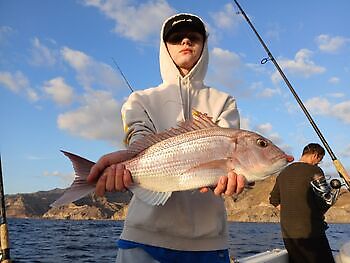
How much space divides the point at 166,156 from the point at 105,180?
519mm

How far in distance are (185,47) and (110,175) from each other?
1.57 meters

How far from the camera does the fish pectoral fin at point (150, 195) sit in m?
2.80

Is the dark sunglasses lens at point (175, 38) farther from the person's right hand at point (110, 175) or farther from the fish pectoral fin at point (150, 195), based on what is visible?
the fish pectoral fin at point (150, 195)

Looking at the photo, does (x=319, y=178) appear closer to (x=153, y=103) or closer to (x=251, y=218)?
(x=153, y=103)

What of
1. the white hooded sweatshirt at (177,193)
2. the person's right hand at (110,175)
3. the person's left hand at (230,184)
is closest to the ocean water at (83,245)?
the white hooded sweatshirt at (177,193)

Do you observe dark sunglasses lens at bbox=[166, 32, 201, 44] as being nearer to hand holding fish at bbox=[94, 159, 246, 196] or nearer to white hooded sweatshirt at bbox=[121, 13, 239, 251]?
white hooded sweatshirt at bbox=[121, 13, 239, 251]

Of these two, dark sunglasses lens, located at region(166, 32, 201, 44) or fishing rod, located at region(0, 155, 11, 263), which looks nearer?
fishing rod, located at region(0, 155, 11, 263)

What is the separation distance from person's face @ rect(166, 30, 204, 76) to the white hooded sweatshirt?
6 cm

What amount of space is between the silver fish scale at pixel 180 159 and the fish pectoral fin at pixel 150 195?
3 centimetres

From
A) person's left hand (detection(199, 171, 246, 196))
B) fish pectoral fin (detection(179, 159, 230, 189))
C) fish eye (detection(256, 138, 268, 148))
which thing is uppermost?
fish eye (detection(256, 138, 268, 148))

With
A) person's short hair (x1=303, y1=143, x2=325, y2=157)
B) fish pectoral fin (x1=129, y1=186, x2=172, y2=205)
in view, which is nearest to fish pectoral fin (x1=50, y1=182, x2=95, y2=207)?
fish pectoral fin (x1=129, y1=186, x2=172, y2=205)

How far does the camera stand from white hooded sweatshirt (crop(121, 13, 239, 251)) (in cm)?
300

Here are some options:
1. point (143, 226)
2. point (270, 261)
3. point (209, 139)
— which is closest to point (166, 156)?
point (209, 139)

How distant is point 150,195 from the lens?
286 cm
